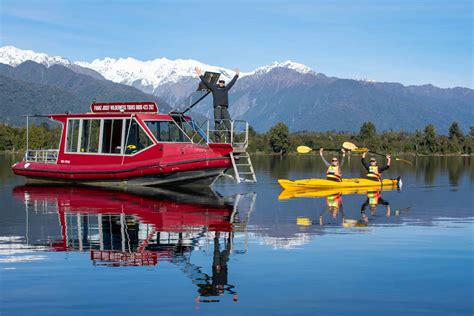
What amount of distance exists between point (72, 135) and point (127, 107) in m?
3.08

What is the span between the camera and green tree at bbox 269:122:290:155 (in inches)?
4857

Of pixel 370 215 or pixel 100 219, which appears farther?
pixel 370 215

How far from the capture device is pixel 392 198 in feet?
94.3

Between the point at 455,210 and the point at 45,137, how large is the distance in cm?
9286

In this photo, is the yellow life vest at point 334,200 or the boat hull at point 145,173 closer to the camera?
the yellow life vest at point 334,200

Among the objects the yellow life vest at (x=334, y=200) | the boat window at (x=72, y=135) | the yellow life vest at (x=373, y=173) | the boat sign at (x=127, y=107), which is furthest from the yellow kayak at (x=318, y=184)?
the boat window at (x=72, y=135)

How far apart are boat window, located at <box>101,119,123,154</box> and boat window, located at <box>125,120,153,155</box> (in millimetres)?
498

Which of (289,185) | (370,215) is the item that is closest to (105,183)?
(289,185)

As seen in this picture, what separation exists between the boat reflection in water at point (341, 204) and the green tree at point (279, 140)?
88698 millimetres

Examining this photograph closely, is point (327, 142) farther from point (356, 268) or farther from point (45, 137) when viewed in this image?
point (356, 268)

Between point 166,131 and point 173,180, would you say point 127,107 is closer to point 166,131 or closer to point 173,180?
point 166,131

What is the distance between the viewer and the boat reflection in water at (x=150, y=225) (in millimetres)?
14047

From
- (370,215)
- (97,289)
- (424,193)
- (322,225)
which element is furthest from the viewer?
(424,193)

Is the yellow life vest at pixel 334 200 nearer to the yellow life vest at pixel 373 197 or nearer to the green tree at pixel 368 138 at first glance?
the yellow life vest at pixel 373 197
